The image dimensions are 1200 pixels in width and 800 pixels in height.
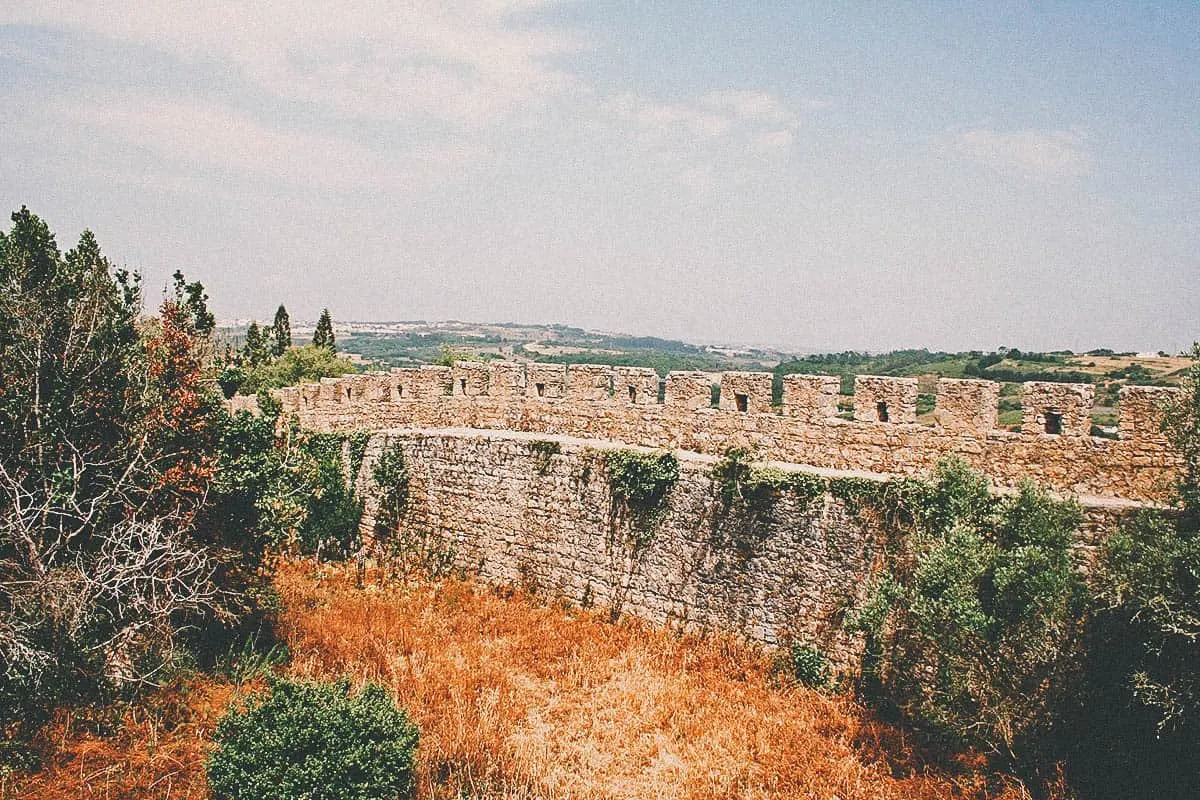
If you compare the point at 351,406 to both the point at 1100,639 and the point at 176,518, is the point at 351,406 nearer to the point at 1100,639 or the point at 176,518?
the point at 176,518

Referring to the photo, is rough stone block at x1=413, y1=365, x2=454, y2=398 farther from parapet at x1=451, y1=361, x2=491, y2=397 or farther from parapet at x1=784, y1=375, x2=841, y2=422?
parapet at x1=784, y1=375, x2=841, y2=422

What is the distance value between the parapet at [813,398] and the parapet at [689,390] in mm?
1375

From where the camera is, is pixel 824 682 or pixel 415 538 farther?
pixel 415 538

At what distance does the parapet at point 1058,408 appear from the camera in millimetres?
9000

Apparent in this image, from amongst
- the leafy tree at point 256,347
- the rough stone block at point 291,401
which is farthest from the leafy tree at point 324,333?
the rough stone block at point 291,401

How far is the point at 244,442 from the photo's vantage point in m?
10.2

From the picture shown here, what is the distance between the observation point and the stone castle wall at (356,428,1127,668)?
10078mm

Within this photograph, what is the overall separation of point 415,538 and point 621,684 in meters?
5.55

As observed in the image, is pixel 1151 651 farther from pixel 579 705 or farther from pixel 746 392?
pixel 579 705

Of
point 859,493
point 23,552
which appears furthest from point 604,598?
point 23,552

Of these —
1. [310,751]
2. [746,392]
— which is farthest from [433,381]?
[310,751]

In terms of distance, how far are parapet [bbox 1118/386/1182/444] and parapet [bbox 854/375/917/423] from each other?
2.35 meters

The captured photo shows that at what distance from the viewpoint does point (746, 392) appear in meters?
11.4

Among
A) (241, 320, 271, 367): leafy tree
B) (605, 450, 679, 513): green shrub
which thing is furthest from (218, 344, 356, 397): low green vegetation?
(605, 450, 679, 513): green shrub
